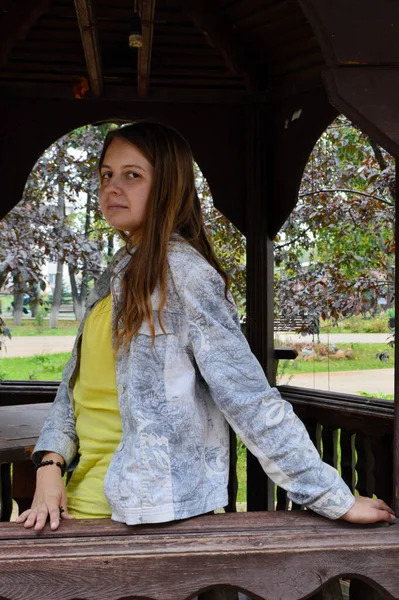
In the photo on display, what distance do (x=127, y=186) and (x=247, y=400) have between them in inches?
23.6

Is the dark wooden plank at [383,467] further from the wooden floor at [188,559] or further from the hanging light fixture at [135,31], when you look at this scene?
the hanging light fixture at [135,31]

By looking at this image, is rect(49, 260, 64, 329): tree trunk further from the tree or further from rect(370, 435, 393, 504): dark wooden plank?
rect(370, 435, 393, 504): dark wooden plank

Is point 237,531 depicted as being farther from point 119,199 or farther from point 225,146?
point 225,146

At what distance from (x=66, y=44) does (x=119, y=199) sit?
8.84 ft

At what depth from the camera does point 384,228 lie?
631cm

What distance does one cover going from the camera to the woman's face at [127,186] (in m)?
1.85

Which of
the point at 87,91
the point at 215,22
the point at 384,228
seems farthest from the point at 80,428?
the point at 384,228

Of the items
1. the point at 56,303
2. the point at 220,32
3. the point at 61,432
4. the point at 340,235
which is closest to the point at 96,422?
the point at 61,432

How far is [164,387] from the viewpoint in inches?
68.0

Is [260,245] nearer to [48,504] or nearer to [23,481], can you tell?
[23,481]

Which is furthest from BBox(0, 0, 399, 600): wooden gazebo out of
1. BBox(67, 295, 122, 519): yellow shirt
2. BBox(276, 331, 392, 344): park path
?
BBox(276, 331, 392, 344): park path

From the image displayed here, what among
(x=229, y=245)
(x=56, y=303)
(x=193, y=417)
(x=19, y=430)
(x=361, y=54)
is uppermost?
(x=361, y=54)

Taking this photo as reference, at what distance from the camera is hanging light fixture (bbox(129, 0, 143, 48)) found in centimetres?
333

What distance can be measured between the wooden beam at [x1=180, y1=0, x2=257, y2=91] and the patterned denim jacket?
250cm
